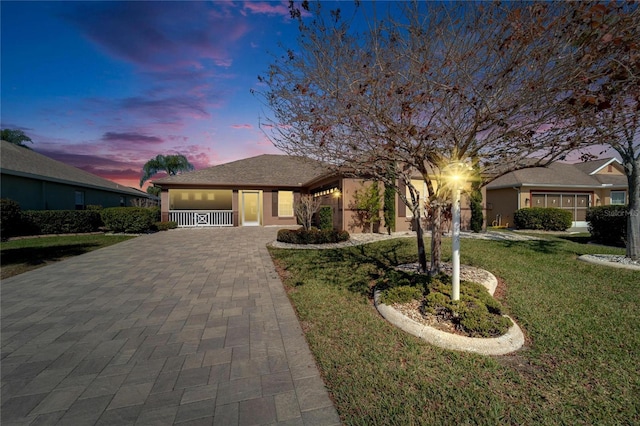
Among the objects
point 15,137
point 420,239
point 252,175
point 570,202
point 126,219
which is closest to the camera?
point 420,239

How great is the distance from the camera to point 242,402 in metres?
2.16

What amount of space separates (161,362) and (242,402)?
3.93ft

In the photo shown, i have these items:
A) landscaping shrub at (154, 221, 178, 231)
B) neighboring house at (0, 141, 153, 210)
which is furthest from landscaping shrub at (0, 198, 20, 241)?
landscaping shrub at (154, 221, 178, 231)

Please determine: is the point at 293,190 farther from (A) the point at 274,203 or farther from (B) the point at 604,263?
(B) the point at 604,263

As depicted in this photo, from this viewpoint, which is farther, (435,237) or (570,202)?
(570,202)

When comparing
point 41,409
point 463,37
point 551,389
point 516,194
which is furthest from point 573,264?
point 516,194

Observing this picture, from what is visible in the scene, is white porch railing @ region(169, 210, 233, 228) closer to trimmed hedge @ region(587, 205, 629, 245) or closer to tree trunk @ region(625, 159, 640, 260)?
tree trunk @ region(625, 159, 640, 260)

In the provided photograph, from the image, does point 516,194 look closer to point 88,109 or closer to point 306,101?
point 306,101

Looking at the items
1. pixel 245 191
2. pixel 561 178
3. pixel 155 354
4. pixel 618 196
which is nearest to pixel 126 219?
pixel 245 191

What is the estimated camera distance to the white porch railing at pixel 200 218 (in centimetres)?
1699

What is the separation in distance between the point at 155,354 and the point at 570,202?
75.9 feet

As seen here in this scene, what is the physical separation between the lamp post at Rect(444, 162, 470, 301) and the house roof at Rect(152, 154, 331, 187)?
11.8 m

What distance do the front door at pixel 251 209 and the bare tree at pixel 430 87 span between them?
14304 mm

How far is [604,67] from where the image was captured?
2676mm
